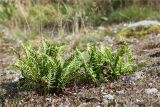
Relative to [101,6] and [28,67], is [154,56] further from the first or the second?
[101,6]

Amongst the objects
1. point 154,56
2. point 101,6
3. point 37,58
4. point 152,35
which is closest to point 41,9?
point 101,6

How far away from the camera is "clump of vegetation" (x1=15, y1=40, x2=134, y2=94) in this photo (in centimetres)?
561

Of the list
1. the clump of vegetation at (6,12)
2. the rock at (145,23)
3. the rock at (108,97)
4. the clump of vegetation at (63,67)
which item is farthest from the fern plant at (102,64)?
the clump of vegetation at (6,12)

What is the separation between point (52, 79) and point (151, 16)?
6.59 m

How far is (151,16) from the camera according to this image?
1168 centimetres

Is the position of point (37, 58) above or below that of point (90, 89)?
above

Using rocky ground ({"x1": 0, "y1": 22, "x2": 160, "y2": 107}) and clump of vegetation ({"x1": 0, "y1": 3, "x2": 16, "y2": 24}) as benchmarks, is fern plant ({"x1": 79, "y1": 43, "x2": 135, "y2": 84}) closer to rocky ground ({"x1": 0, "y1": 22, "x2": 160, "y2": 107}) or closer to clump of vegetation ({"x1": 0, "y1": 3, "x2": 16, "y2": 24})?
rocky ground ({"x1": 0, "y1": 22, "x2": 160, "y2": 107})

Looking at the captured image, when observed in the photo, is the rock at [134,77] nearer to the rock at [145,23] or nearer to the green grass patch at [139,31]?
the green grass patch at [139,31]

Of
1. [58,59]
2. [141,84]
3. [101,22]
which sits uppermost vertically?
[58,59]

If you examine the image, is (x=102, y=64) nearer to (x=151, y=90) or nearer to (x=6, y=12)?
(x=151, y=90)

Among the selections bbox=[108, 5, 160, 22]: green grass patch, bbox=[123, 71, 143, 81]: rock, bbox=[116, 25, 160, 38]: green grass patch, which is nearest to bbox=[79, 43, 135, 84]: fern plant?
bbox=[123, 71, 143, 81]: rock

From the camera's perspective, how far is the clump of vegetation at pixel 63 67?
5.61 metres

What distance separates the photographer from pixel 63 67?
5.68 m

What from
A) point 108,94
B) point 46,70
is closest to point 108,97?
point 108,94
